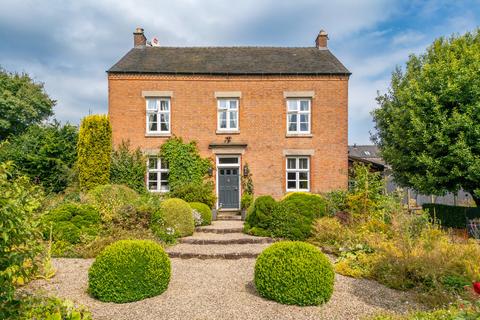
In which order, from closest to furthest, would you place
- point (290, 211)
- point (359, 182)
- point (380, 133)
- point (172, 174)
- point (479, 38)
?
point (290, 211) → point (359, 182) → point (479, 38) → point (172, 174) → point (380, 133)

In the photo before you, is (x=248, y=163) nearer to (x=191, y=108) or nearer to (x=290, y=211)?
(x=191, y=108)

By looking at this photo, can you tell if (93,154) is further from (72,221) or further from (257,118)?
(257,118)

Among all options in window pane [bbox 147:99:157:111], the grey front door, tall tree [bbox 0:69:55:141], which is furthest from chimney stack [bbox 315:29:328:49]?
tall tree [bbox 0:69:55:141]

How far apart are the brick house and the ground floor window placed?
0.05 metres

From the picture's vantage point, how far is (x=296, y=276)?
5582mm

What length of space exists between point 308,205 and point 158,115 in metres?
9.93

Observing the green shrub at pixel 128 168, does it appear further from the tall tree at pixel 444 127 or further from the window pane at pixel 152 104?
the tall tree at pixel 444 127

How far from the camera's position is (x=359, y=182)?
11.8 metres

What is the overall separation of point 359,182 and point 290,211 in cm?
291

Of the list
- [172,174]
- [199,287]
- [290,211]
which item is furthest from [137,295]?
[172,174]

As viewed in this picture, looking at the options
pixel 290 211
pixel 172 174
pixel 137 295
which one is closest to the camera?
pixel 137 295

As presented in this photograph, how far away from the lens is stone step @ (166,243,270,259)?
885 centimetres

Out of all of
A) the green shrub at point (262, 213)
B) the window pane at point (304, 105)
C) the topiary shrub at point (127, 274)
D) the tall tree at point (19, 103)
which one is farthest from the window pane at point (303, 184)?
the tall tree at point (19, 103)

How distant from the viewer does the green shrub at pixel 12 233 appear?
3.05 meters
